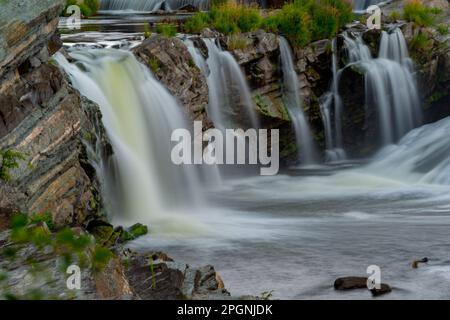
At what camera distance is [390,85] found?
55.9 ft

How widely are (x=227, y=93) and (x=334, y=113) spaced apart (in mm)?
3336

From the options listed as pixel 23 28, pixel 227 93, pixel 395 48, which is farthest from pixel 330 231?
pixel 395 48

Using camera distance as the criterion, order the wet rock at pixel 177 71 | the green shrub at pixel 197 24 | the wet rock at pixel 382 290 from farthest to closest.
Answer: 1. the green shrub at pixel 197 24
2. the wet rock at pixel 177 71
3. the wet rock at pixel 382 290

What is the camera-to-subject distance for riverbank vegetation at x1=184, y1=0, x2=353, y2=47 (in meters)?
16.0

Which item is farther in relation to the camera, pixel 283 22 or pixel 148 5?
pixel 148 5

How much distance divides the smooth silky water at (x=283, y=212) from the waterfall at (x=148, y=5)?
10.9m

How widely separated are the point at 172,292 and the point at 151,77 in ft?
24.3

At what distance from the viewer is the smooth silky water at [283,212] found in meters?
7.96

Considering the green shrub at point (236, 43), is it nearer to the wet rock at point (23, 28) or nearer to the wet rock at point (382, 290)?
the wet rock at point (23, 28)

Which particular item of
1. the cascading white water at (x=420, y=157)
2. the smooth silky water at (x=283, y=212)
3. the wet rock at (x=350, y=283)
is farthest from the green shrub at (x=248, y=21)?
the wet rock at (x=350, y=283)

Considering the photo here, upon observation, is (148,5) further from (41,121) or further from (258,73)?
(41,121)

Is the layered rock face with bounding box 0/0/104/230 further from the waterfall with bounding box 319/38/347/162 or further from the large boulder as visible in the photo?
the waterfall with bounding box 319/38/347/162

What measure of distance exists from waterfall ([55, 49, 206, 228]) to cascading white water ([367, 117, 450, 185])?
4.74m

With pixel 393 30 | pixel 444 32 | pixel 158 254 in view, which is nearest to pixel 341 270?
pixel 158 254
